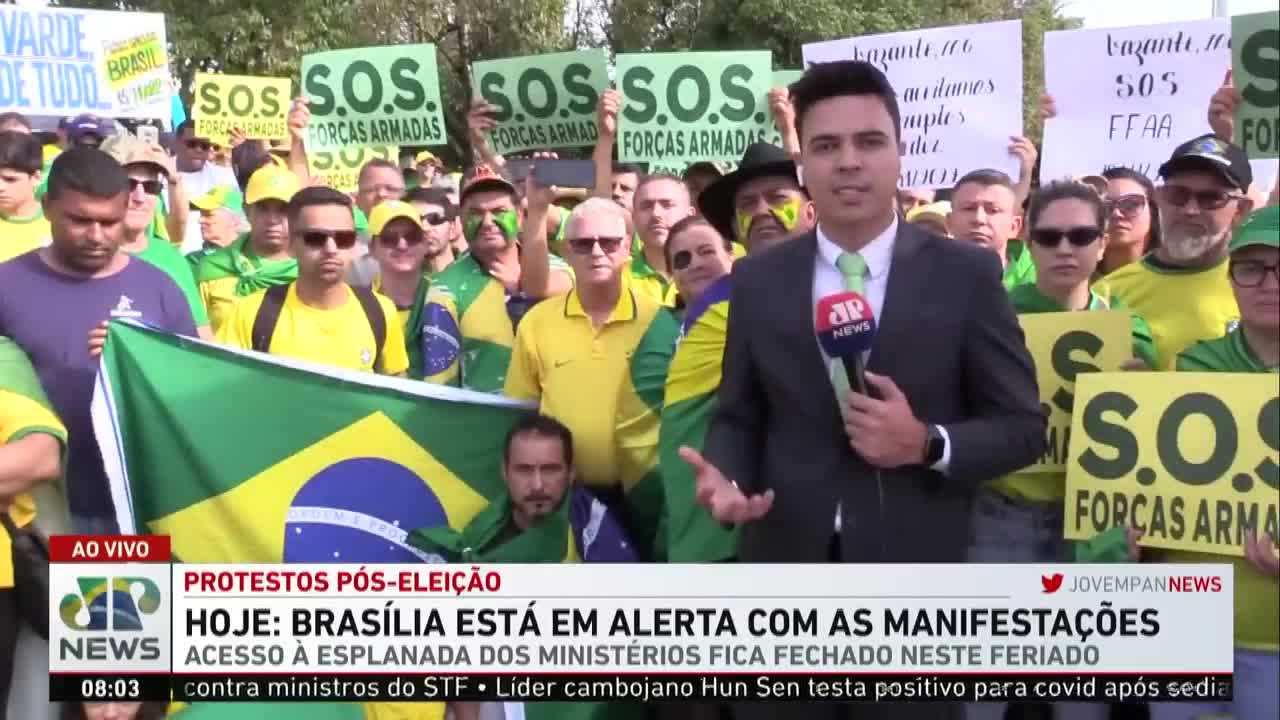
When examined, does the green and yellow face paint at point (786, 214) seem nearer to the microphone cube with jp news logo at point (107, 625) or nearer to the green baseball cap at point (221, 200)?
the microphone cube with jp news logo at point (107, 625)

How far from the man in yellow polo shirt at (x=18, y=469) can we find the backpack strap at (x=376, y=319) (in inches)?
50.8

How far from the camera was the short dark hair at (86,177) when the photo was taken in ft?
15.5

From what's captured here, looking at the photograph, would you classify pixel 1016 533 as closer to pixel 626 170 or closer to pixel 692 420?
pixel 692 420

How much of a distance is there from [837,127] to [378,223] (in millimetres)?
3513

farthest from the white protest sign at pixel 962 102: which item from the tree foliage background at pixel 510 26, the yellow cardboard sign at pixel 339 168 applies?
the tree foliage background at pixel 510 26

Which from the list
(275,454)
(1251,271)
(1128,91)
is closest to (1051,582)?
(1251,271)

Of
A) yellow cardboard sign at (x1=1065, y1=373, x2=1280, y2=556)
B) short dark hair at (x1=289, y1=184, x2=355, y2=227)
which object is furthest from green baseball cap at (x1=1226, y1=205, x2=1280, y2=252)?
short dark hair at (x1=289, y1=184, x2=355, y2=227)

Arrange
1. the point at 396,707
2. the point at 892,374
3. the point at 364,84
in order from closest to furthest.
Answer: the point at 892,374 < the point at 396,707 < the point at 364,84

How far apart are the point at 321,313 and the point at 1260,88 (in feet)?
10.5

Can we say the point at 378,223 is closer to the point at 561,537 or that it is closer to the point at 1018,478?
the point at 561,537

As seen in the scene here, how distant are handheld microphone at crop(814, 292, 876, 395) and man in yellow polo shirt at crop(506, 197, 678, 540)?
1657 millimetres

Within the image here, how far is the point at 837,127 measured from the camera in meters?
3.54

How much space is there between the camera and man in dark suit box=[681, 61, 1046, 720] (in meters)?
3.48

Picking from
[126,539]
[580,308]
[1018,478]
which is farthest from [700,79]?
[126,539]
